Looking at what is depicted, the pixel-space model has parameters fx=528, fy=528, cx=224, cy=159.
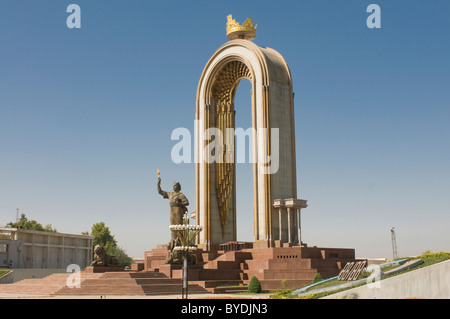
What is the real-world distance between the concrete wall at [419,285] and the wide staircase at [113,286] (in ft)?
29.4

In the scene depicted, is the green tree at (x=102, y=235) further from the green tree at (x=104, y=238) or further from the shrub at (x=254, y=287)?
the shrub at (x=254, y=287)

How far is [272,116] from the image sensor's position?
32.2 m

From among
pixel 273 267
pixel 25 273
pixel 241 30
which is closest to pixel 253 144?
pixel 273 267

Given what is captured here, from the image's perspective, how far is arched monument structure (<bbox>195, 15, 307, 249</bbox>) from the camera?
101ft

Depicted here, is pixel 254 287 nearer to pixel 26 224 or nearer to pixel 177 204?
pixel 177 204

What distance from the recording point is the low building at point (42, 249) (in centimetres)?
4586

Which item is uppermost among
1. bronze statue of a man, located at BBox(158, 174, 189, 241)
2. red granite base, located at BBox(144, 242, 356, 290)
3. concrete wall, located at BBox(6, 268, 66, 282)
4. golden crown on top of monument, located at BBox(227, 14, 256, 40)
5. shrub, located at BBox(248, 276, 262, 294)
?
golden crown on top of monument, located at BBox(227, 14, 256, 40)

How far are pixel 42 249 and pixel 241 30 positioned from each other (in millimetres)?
29601

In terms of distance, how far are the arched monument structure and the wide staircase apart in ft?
27.6

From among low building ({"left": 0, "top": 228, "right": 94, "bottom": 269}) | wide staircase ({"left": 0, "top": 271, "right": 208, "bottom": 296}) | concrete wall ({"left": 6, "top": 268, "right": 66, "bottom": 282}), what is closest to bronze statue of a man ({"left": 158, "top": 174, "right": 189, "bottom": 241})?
wide staircase ({"left": 0, "top": 271, "right": 208, "bottom": 296})

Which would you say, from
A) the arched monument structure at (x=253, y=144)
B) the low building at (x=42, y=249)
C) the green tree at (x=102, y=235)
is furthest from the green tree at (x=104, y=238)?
the arched monument structure at (x=253, y=144)

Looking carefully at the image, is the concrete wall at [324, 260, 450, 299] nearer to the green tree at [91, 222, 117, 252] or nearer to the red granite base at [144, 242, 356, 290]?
the red granite base at [144, 242, 356, 290]

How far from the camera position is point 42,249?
51250 mm
